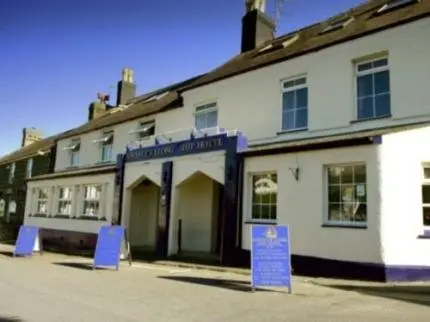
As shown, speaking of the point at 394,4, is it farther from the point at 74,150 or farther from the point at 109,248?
the point at 74,150

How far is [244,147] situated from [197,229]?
4.93 meters

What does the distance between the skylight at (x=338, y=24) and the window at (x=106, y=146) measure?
12895 millimetres

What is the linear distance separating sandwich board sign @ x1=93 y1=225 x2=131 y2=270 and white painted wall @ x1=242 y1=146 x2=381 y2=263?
148 inches

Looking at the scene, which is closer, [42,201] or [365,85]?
[365,85]

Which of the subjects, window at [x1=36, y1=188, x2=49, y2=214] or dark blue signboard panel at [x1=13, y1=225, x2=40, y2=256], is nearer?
dark blue signboard panel at [x1=13, y1=225, x2=40, y2=256]

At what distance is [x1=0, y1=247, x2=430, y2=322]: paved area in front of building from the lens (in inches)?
286

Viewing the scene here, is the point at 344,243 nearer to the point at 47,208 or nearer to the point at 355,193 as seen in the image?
the point at 355,193

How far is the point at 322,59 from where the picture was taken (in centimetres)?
1505

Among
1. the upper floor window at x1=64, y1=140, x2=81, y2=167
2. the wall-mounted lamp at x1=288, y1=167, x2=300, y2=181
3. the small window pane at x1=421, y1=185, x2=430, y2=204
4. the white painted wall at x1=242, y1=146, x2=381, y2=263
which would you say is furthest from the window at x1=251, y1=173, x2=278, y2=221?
the upper floor window at x1=64, y1=140, x2=81, y2=167

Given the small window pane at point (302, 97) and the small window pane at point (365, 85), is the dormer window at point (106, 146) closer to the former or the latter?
the small window pane at point (302, 97)

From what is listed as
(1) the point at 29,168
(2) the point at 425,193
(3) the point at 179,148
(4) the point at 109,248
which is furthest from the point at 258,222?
(1) the point at 29,168

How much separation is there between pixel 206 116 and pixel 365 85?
7.12m

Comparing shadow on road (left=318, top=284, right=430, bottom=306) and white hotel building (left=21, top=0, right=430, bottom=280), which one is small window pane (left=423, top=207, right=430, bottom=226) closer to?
white hotel building (left=21, top=0, right=430, bottom=280)

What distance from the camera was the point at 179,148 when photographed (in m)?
17.0
